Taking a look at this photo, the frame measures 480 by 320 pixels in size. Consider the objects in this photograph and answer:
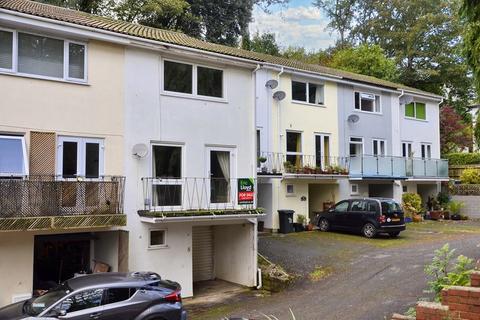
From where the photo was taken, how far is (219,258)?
15.7m

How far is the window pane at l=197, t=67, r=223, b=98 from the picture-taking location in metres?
13.8

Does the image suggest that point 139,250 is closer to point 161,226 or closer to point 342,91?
point 161,226

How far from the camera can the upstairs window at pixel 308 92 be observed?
22844 mm

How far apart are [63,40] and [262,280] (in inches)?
358

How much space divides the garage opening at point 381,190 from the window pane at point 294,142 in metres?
6.37

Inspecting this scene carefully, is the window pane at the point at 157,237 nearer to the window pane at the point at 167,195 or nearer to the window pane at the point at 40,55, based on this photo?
the window pane at the point at 167,195

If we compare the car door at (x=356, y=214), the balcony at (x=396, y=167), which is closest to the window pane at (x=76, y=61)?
the car door at (x=356, y=214)

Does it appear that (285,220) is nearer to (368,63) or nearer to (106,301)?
(106,301)

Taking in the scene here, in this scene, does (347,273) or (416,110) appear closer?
(347,273)

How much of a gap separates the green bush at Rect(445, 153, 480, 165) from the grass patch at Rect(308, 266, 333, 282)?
77.1 ft

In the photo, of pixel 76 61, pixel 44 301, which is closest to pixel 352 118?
pixel 76 61

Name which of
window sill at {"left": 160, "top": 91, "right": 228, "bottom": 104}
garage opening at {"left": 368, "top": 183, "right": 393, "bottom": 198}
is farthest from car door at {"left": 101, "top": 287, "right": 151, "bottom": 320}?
garage opening at {"left": 368, "top": 183, "right": 393, "bottom": 198}

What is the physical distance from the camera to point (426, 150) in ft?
98.2

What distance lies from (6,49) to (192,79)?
16.6 feet
